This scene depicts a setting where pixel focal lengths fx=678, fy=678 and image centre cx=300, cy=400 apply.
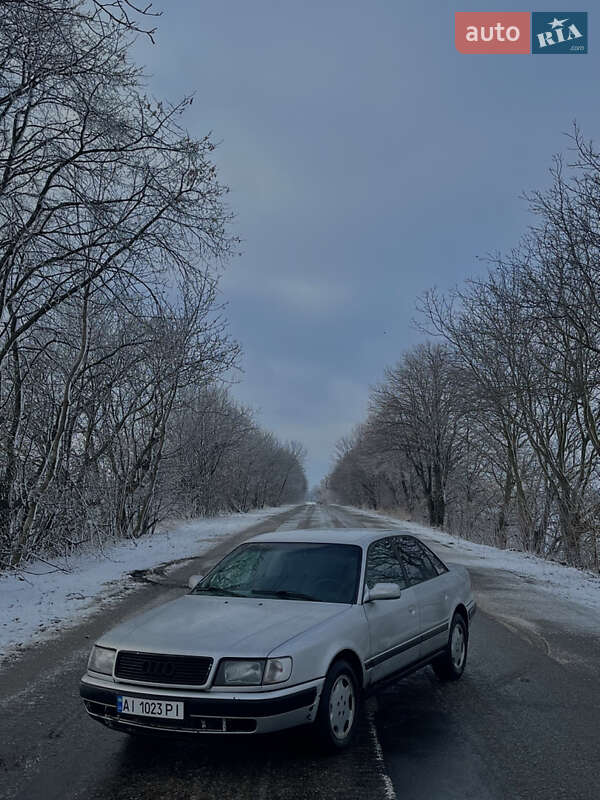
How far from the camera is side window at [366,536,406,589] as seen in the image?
5.53 metres

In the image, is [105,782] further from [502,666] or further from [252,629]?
[502,666]

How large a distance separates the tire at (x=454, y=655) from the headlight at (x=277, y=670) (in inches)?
99.8

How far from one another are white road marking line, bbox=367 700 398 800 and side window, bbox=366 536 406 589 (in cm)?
99

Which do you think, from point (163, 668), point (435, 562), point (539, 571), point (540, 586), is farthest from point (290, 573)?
point (539, 571)

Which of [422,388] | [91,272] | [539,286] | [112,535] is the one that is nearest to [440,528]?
[422,388]

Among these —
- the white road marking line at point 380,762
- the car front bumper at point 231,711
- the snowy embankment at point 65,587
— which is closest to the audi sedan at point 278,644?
the car front bumper at point 231,711

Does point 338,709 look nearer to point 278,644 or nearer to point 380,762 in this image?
point 380,762

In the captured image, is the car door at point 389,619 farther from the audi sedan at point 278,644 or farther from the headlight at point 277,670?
the headlight at point 277,670

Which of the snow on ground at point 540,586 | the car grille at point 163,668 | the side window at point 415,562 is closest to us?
the car grille at point 163,668

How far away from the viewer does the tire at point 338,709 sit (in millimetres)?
4262

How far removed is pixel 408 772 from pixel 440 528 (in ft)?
111

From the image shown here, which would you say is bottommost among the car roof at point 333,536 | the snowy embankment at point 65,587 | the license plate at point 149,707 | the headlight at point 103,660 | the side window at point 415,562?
the snowy embankment at point 65,587

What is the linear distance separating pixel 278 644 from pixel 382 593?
1.13m

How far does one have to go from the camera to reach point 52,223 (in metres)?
11.9
